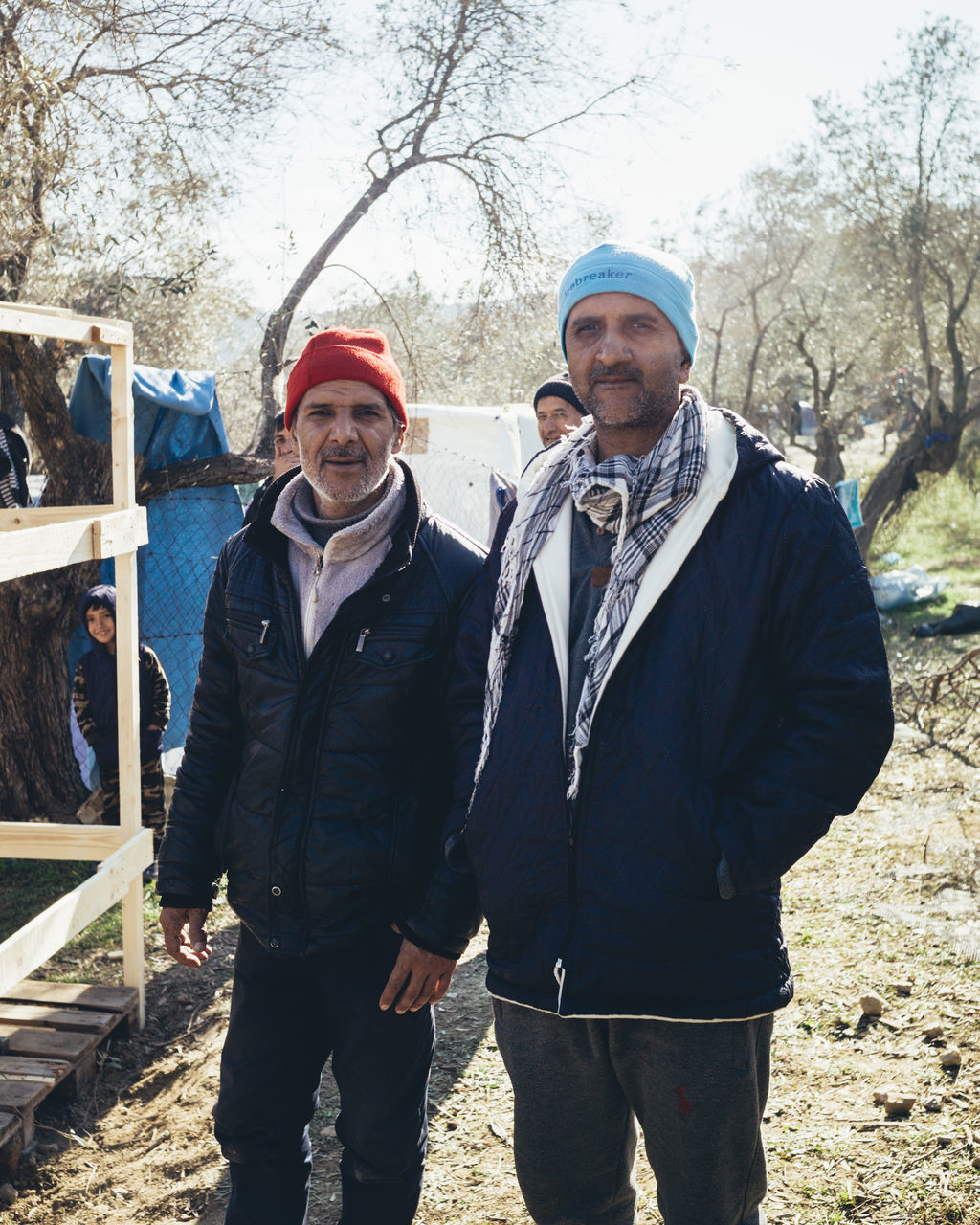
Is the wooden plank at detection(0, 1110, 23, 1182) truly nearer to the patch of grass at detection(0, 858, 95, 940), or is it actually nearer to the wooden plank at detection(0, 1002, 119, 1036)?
the wooden plank at detection(0, 1002, 119, 1036)

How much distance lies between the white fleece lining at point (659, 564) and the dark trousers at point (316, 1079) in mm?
813

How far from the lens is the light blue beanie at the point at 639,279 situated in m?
1.87

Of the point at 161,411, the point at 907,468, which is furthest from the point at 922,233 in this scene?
the point at 161,411

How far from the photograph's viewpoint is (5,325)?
296cm

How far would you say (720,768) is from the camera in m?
1.71

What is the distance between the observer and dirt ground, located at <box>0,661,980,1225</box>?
288cm

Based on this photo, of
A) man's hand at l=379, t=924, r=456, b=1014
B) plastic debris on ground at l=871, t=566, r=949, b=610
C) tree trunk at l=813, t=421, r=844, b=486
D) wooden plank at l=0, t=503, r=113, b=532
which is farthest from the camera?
tree trunk at l=813, t=421, r=844, b=486

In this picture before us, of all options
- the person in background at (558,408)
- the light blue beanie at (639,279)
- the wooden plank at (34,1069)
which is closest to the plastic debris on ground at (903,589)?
the person in background at (558,408)

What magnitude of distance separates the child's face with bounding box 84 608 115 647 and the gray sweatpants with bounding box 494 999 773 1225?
3767 mm

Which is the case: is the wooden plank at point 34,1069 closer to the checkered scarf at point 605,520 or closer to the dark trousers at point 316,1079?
the dark trousers at point 316,1079

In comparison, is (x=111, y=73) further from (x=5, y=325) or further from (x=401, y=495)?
(x=401, y=495)

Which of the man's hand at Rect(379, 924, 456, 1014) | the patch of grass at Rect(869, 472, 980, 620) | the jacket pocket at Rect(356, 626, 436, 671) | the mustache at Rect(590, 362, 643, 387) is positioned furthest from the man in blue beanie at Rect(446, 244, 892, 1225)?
the patch of grass at Rect(869, 472, 980, 620)

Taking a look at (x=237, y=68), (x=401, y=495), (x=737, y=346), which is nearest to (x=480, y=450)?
(x=237, y=68)

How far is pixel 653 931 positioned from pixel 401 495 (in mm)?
1074
